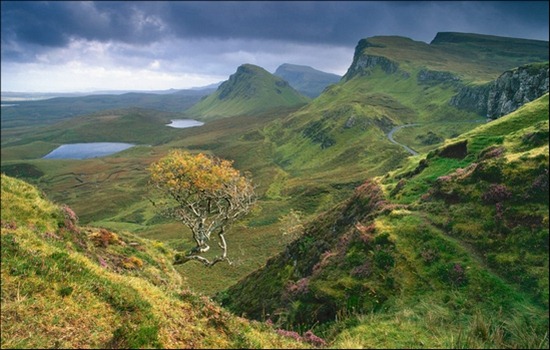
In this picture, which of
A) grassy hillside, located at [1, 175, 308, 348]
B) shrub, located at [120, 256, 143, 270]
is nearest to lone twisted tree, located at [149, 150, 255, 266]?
shrub, located at [120, 256, 143, 270]

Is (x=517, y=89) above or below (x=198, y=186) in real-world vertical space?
above

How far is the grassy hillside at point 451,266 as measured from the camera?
39.2 ft

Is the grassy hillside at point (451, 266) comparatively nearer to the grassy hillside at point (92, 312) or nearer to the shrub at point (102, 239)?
the grassy hillside at point (92, 312)

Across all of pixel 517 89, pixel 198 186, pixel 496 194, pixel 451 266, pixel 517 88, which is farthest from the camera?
pixel 517 88

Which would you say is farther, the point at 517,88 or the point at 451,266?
the point at 517,88

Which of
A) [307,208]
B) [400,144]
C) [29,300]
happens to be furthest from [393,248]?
[400,144]

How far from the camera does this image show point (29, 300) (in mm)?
12273

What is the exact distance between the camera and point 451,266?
16.7 meters

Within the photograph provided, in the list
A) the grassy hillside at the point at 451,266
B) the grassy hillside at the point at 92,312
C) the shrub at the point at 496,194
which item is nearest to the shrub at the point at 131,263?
the grassy hillside at the point at 92,312

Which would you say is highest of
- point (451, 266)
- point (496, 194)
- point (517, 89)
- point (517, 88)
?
point (517, 88)

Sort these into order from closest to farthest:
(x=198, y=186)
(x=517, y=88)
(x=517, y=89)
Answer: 1. (x=198, y=186)
2. (x=517, y=89)
3. (x=517, y=88)

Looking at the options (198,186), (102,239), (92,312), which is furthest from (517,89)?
(92,312)

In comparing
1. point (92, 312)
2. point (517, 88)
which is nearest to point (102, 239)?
point (92, 312)

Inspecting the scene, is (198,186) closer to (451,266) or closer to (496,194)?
(451,266)
